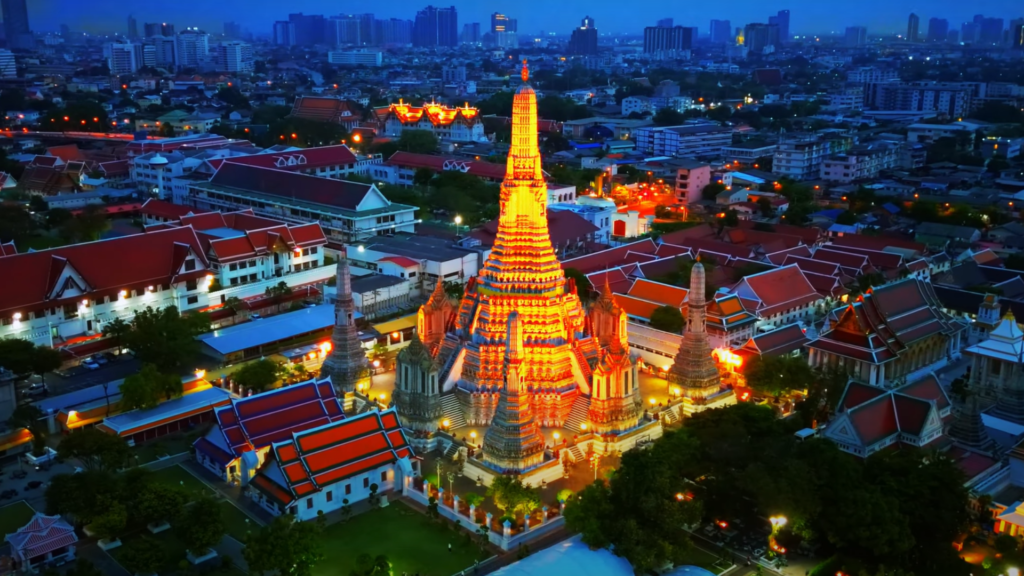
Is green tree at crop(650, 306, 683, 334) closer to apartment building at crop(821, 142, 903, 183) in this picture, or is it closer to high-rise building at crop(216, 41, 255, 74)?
apartment building at crop(821, 142, 903, 183)

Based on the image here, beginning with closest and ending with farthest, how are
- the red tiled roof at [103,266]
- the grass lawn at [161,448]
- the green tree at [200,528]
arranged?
the green tree at [200,528]
the grass lawn at [161,448]
the red tiled roof at [103,266]

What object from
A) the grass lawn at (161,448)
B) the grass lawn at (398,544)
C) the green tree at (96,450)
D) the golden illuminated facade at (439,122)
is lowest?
the grass lawn at (398,544)

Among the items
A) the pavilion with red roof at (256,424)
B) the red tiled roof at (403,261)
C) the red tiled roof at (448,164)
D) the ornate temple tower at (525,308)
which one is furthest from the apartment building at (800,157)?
the pavilion with red roof at (256,424)

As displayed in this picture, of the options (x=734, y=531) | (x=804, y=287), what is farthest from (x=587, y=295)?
(x=734, y=531)

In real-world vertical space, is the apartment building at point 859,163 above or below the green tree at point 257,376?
above

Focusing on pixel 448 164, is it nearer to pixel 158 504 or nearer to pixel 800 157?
pixel 800 157

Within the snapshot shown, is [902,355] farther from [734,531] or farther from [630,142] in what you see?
[630,142]

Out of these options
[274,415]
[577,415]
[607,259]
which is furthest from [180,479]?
[607,259]

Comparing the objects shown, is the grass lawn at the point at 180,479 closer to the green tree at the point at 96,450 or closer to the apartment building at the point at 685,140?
the green tree at the point at 96,450
